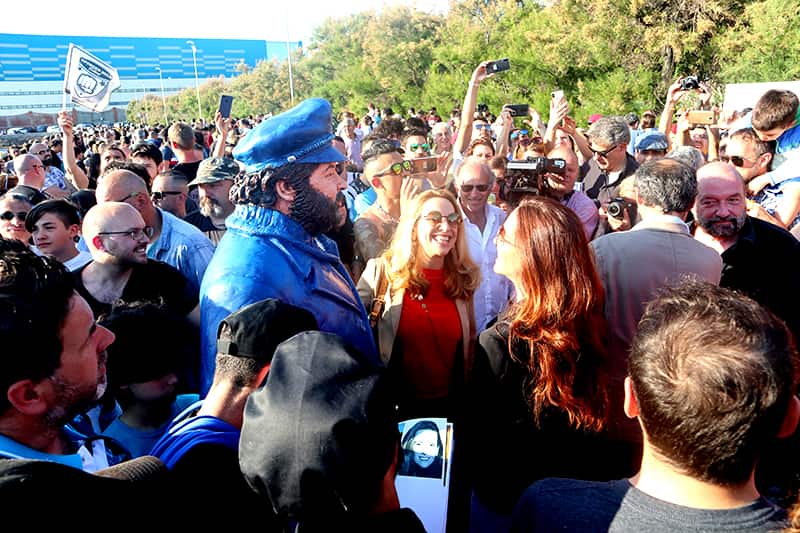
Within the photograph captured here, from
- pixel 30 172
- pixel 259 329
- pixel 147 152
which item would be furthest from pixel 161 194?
pixel 259 329

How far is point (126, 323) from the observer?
221 cm

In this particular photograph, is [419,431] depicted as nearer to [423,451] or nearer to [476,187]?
[423,451]

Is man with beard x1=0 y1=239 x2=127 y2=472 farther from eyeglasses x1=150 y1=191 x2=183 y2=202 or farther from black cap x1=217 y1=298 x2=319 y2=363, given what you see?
eyeglasses x1=150 y1=191 x2=183 y2=202

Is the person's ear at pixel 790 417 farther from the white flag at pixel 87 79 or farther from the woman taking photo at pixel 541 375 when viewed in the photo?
the white flag at pixel 87 79

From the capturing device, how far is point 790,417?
47.5 inches

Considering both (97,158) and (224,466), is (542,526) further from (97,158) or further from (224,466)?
(97,158)

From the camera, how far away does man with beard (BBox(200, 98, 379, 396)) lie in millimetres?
2080

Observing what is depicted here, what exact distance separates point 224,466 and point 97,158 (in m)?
8.21

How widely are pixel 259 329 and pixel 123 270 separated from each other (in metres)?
1.63

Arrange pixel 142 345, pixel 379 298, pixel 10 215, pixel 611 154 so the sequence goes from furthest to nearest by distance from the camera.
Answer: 1. pixel 611 154
2. pixel 10 215
3. pixel 379 298
4. pixel 142 345

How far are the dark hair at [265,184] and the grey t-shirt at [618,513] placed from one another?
1.40 m

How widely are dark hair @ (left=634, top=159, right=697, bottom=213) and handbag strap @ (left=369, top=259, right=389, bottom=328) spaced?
1346 millimetres

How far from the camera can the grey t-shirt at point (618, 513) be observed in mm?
1146

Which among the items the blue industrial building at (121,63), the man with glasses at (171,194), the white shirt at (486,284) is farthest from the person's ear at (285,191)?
the blue industrial building at (121,63)
